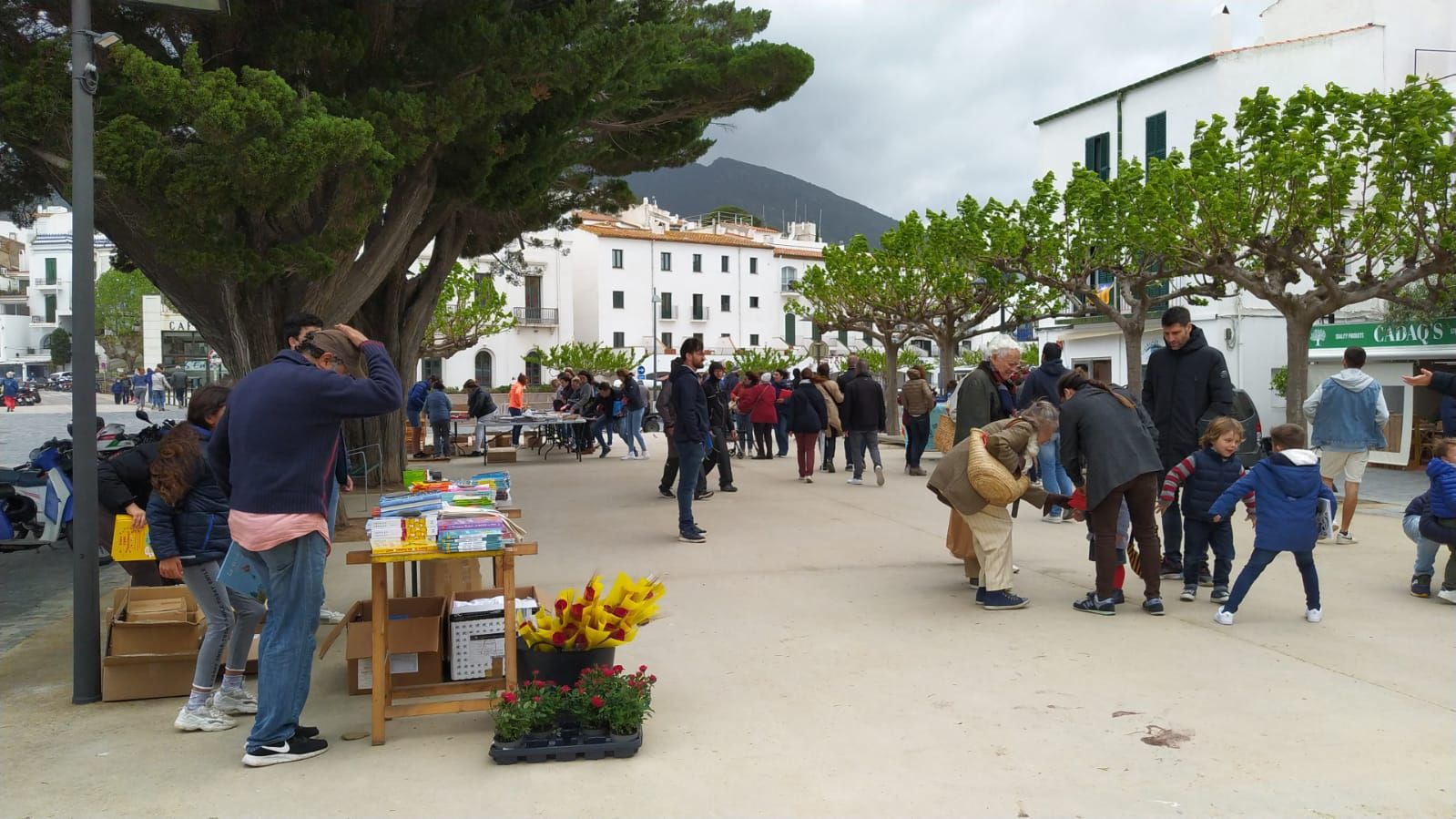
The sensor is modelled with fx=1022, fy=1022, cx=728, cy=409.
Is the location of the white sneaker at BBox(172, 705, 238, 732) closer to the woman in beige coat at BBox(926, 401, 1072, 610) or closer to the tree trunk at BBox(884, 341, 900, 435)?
the woman in beige coat at BBox(926, 401, 1072, 610)

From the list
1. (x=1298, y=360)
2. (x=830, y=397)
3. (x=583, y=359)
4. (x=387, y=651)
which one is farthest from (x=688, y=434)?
(x=583, y=359)

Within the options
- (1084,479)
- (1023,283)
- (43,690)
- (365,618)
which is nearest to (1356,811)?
(1084,479)

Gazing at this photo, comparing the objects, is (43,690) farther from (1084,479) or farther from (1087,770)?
(1084,479)

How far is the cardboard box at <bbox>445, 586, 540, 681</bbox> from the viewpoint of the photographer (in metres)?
4.96

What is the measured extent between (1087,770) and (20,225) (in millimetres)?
13332

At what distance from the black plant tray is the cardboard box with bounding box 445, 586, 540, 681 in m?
0.82

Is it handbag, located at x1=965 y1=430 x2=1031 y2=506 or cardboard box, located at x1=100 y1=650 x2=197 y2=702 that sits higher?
handbag, located at x1=965 y1=430 x2=1031 y2=506

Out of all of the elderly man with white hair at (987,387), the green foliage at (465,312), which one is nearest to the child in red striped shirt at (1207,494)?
the elderly man with white hair at (987,387)

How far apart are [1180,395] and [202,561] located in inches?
252

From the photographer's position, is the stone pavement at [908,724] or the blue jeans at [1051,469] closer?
the stone pavement at [908,724]

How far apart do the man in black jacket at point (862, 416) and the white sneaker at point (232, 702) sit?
10.4m

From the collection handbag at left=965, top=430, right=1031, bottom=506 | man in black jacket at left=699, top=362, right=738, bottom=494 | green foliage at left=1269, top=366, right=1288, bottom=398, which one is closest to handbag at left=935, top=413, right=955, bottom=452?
man in black jacket at left=699, top=362, right=738, bottom=494

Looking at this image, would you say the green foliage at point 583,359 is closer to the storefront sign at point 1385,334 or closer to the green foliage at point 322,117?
the storefront sign at point 1385,334

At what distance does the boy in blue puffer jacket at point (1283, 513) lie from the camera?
616 centimetres
